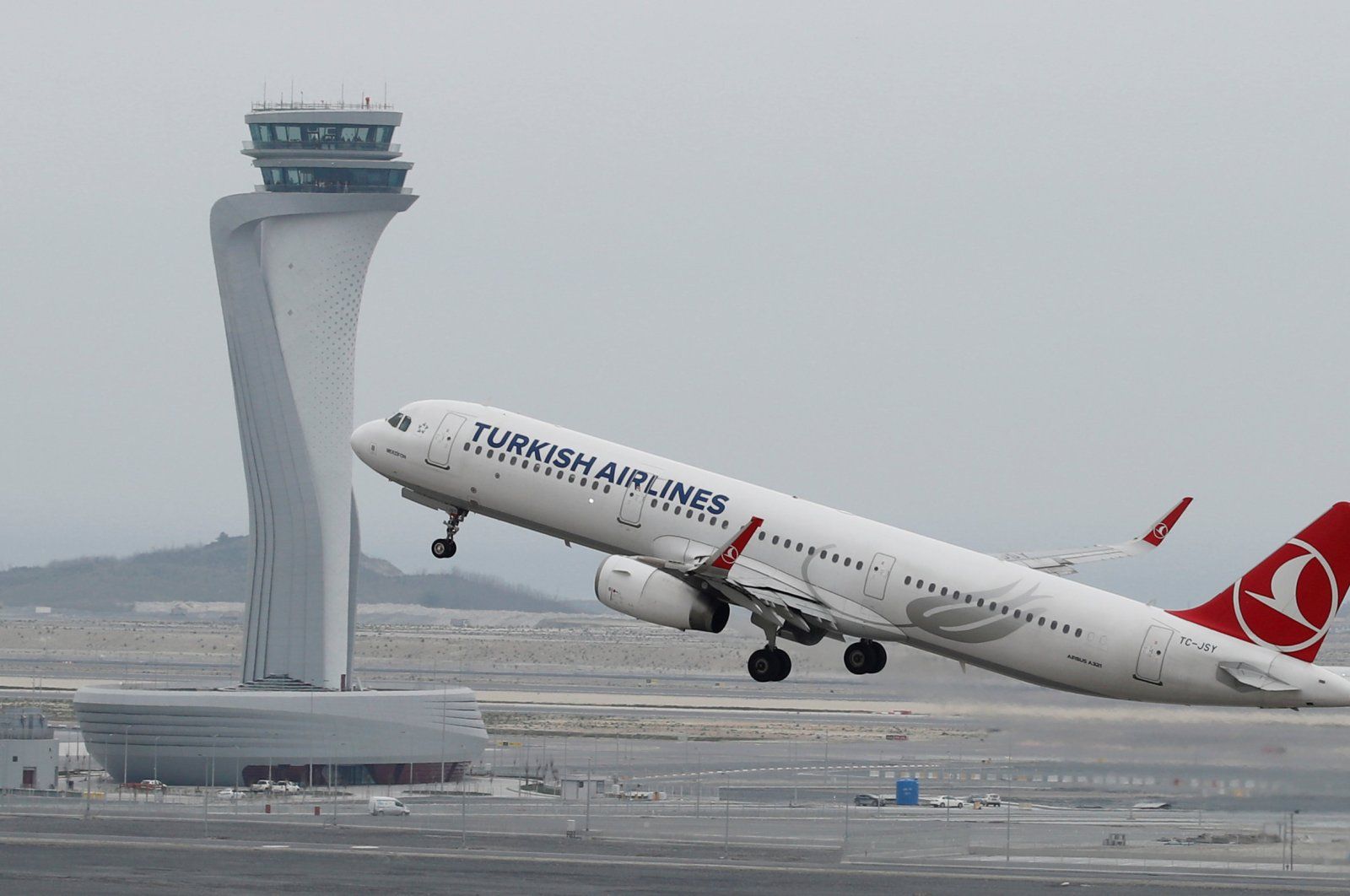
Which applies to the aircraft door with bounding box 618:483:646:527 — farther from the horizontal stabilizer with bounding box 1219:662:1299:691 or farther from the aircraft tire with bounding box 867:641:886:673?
the horizontal stabilizer with bounding box 1219:662:1299:691

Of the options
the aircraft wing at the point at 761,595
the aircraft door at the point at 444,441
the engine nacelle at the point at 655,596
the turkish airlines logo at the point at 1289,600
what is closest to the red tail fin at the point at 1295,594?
the turkish airlines logo at the point at 1289,600

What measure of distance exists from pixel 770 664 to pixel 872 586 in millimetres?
4959

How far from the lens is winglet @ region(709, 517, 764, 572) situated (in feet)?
242

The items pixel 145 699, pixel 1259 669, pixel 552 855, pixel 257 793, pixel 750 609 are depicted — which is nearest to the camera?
pixel 1259 669

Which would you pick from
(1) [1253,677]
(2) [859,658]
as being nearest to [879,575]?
(2) [859,658]

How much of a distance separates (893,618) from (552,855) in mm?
44702

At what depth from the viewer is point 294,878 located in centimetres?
10569

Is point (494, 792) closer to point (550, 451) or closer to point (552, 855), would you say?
point (552, 855)

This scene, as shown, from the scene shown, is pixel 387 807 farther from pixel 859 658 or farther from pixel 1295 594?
pixel 1295 594

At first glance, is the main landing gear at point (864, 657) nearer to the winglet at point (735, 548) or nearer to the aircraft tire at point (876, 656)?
the aircraft tire at point (876, 656)

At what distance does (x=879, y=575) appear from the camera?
7481 cm

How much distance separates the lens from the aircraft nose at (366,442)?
8450 centimetres

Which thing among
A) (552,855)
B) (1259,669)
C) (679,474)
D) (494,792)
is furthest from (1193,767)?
(494,792)

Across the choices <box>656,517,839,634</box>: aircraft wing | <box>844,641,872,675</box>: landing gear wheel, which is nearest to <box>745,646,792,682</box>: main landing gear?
<box>656,517,839,634</box>: aircraft wing
